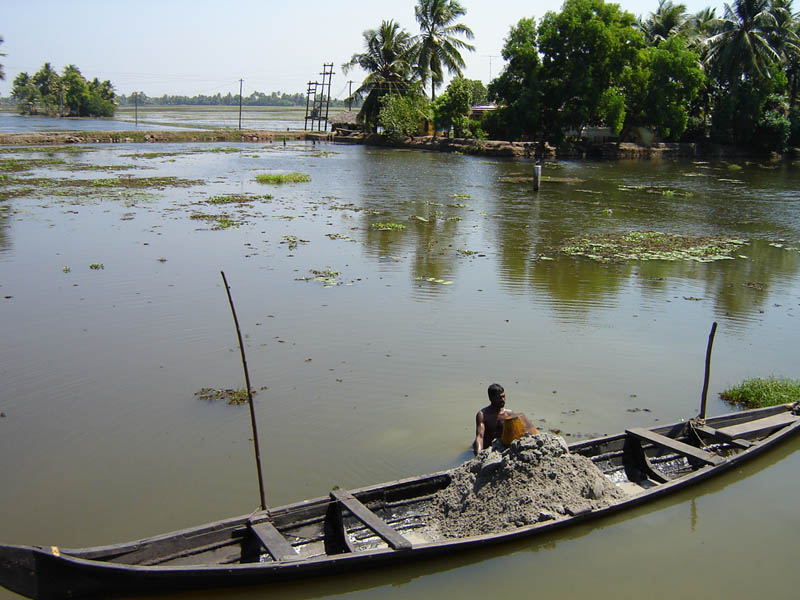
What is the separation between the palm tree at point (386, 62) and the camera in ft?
173

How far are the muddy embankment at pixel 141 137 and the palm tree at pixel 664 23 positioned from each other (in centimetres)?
2675

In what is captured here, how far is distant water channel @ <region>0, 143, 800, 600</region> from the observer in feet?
19.8

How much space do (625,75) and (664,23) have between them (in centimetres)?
933

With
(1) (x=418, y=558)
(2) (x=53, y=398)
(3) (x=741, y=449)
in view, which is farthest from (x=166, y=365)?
(3) (x=741, y=449)

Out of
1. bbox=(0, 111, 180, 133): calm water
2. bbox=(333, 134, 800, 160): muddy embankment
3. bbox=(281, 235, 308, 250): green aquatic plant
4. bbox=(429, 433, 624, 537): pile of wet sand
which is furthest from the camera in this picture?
bbox=(0, 111, 180, 133): calm water

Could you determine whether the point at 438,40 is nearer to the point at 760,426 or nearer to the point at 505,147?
the point at 505,147

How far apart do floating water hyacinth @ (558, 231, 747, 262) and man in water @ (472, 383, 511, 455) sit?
9.56 metres

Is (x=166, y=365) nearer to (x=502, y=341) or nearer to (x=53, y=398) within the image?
(x=53, y=398)

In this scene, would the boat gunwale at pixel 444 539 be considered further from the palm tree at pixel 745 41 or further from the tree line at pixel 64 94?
the tree line at pixel 64 94

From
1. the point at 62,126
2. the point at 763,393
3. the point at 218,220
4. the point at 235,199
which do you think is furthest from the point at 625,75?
the point at 62,126

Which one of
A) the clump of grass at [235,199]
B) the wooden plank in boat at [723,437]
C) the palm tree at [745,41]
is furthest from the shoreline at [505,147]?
the wooden plank in boat at [723,437]

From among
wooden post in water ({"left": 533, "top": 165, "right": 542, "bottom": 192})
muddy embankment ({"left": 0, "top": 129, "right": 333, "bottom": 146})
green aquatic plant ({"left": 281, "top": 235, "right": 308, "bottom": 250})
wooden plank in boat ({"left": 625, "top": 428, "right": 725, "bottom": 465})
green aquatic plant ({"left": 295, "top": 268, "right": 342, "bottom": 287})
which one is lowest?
wooden plank in boat ({"left": 625, "top": 428, "right": 725, "bottom": 465})

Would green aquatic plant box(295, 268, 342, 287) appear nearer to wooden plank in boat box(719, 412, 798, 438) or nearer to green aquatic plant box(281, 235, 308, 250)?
green aquatic plant box(281, 235, 308, 250)

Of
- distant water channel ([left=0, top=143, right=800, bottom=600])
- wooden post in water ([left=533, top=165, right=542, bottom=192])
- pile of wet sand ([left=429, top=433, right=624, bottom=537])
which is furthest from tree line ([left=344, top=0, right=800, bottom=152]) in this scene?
pile of wet sand ([left=429, top=433, right=624, bottom=537])
